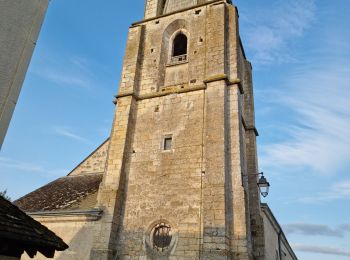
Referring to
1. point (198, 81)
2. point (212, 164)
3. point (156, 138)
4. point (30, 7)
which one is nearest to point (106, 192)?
point (156, 138)

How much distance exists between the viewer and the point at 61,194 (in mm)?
11578

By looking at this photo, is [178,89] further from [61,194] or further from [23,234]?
[23,234]

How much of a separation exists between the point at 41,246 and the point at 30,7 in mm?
4332

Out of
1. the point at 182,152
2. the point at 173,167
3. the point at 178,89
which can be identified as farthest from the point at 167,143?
the point at 178,89

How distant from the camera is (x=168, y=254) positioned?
8.59 meters

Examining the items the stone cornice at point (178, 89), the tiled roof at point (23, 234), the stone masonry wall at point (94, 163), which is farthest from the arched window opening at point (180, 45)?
the tiled roof at point (23, 234)

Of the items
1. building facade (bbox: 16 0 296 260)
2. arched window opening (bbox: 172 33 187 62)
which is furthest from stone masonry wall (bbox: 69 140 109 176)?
Answer: arched window opening (bbox: 172 33 187 62)

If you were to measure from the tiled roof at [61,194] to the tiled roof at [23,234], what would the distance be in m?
5.44

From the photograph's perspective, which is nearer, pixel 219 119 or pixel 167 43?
pixel 219 119

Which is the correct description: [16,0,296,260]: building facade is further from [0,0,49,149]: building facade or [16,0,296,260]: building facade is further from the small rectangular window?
[0,0,49,149]: building facade

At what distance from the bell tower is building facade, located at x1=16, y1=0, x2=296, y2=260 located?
33 mm

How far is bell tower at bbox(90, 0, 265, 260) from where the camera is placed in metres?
8.61

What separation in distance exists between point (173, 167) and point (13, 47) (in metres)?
5.89

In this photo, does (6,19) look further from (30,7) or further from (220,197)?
(220,197)
